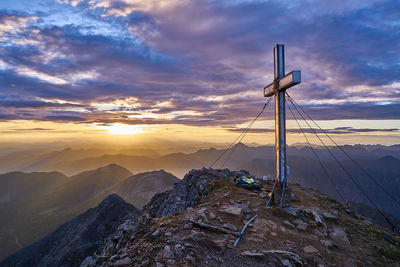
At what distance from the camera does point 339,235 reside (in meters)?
9.62

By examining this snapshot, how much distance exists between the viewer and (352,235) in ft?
32.8

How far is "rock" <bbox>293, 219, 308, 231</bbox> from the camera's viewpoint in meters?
9.75

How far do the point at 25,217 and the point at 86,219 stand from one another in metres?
157

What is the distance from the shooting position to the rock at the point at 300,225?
9.75m

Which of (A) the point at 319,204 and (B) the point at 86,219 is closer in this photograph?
(A) the point at 319,204

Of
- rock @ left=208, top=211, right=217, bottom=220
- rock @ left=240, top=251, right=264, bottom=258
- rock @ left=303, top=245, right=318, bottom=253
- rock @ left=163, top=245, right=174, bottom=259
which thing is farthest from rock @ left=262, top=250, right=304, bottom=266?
rock @ left=163, top=245, right=174, bottom=259

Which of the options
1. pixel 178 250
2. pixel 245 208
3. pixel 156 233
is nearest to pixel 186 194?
pixel 245 208

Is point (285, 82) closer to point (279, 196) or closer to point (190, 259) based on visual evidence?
point (279, 196)

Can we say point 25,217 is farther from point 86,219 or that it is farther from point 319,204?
point 319,204

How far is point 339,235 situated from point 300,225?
1.89 m

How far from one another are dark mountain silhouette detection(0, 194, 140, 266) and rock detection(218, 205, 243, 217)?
204 feet

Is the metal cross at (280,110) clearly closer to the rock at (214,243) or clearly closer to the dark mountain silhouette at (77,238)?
the rock at (214,243)

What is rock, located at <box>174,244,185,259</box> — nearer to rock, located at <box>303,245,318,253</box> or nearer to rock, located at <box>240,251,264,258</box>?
rock, located at <box>240,251,264,258</box>

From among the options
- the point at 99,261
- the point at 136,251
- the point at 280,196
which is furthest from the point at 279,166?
the point at 99,261
